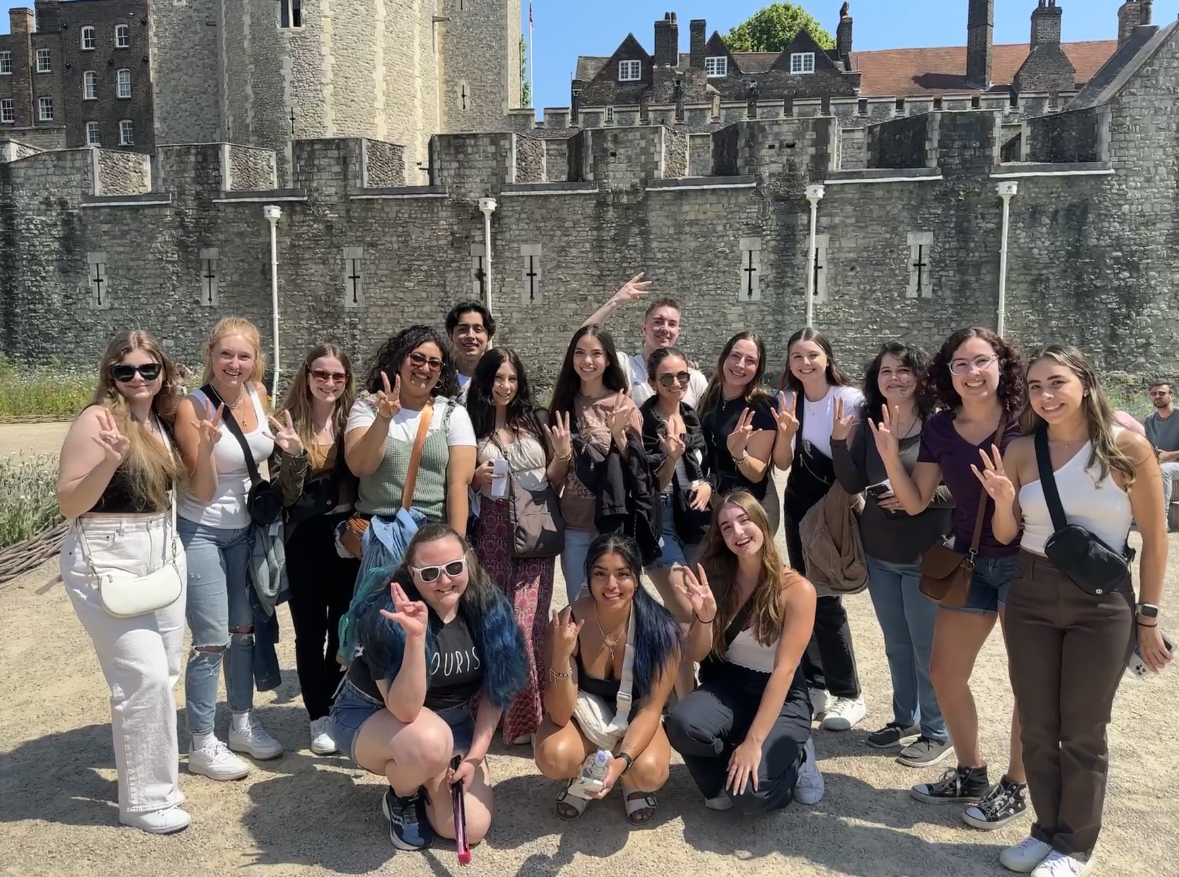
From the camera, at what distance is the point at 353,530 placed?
3.94 metres

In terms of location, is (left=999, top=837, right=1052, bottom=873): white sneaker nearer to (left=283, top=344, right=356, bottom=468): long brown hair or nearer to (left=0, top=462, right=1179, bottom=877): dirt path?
(left=0, top=462, right=1179, bottom=877): dirt path

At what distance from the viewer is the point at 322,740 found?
13.7 feet

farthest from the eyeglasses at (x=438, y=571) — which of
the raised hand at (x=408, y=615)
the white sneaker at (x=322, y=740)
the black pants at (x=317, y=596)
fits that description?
the white sneaker at (x=322, y=740)

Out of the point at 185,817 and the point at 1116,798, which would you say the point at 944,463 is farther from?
the point at 185,817

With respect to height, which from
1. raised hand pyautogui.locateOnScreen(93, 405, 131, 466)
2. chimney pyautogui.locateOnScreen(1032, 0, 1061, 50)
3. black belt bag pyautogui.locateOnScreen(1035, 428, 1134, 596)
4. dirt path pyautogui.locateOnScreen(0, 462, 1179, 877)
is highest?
chimney pyautogui.locateOnScreen(1032, 0, 1061, 50)

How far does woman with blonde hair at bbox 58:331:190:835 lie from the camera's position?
3.24 m

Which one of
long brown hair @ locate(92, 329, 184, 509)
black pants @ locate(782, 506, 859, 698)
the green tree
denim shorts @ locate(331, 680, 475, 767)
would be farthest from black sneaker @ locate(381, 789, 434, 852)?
the green tree

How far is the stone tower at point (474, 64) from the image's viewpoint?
85.5 ft

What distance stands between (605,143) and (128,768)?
14231mm

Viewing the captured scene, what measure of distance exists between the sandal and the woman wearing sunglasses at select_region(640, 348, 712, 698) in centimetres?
88

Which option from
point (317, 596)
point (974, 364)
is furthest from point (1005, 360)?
point (317, 596)

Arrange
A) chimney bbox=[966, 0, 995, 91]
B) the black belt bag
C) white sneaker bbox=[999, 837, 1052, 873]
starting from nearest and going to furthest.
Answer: the black belt bag < white sneaker bbox=[999, 837, 1052, 873] < chimney bbox=[966, 0, 995, 91]

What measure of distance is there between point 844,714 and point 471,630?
6.52 feet

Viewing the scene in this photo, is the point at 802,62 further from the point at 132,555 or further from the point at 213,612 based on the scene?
the point at 132,555
